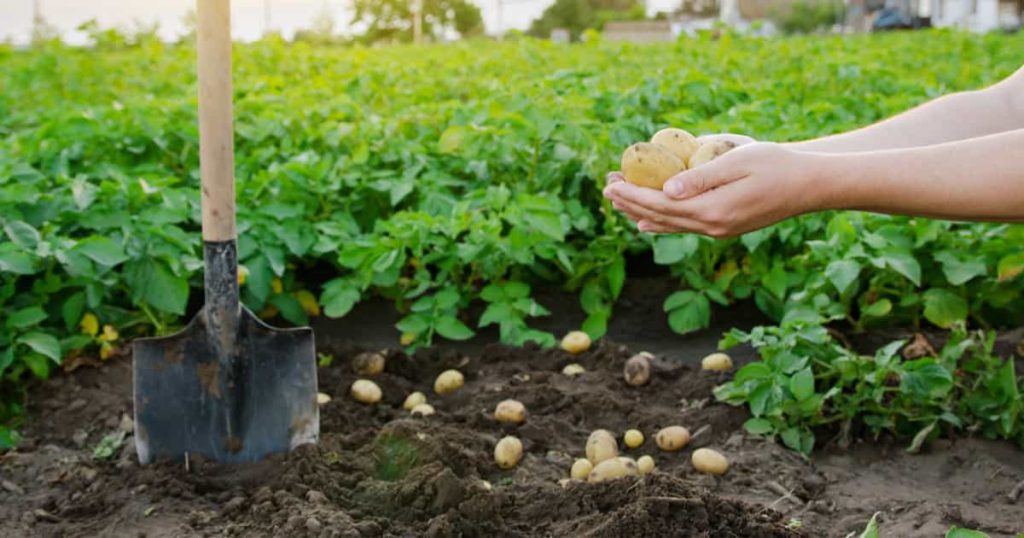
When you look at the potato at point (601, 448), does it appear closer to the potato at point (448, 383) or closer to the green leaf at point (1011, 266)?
the potato at point (448, 383)

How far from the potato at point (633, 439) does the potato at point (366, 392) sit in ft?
2.40

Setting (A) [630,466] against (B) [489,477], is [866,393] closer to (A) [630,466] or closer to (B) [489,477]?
(A) [630,466]

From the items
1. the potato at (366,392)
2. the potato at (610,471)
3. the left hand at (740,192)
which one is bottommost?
the potato at (610,471)

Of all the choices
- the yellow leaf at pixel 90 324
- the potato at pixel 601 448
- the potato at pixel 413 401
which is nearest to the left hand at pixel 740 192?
the potato at pixel 601 448

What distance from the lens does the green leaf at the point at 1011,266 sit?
305 cm

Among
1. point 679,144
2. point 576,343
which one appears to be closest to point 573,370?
point 576,343

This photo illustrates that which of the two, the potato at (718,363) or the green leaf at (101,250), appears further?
the potato at (718,363)

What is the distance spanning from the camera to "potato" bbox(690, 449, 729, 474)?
8.61ft

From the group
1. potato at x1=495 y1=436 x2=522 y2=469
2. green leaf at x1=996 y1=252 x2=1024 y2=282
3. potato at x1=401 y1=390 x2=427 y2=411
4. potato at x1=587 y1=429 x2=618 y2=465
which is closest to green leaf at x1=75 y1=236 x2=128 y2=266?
potato at x1=401 y1=390 x2=427 y2=411

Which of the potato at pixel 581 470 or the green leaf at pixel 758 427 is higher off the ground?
the green leaf at pixel 758 427

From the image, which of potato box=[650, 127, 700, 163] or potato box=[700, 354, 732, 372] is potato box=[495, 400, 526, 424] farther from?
potato box=[650, 127, 700, 163]

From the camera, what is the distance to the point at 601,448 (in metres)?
2.71

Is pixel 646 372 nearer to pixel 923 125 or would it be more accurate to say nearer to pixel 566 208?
pixel 566 208

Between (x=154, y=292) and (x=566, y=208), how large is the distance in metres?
1.39
